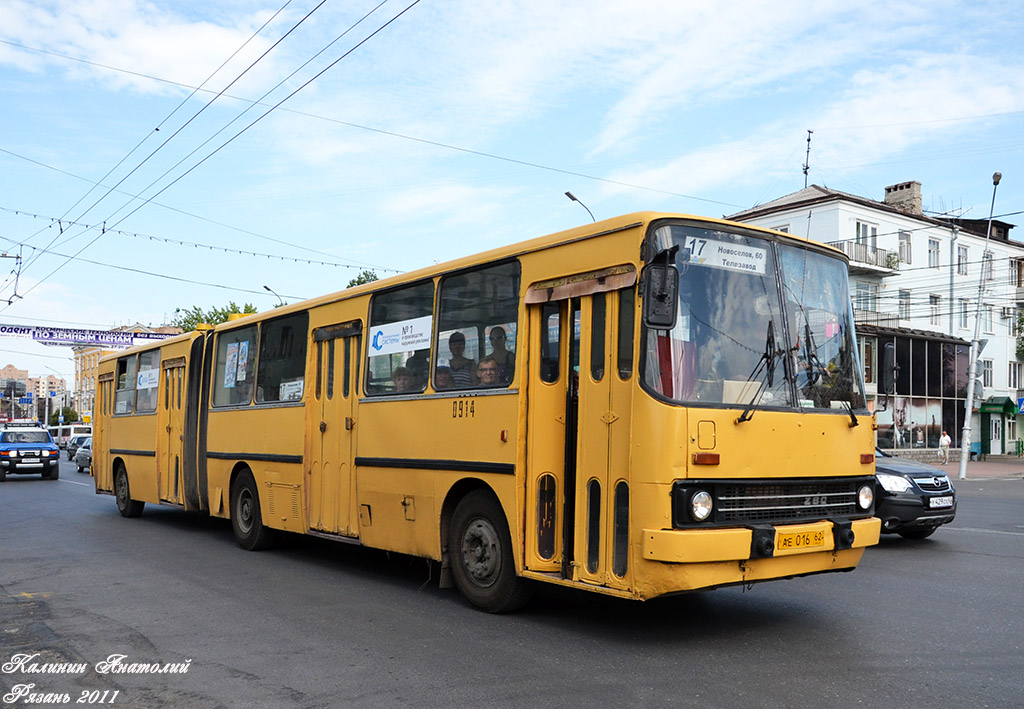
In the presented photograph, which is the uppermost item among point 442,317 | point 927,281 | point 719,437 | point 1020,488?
point 927,281

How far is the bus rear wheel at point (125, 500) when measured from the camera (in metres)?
17.6

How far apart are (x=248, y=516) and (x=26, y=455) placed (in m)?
22.7

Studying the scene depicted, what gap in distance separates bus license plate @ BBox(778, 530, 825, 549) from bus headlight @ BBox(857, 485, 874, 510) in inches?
24.5

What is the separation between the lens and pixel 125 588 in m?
9.58

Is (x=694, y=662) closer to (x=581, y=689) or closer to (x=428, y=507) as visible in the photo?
(x=581, y=689)

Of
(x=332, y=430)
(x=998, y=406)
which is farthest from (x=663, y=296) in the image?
(x=998, y=406)

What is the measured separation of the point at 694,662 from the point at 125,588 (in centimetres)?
591

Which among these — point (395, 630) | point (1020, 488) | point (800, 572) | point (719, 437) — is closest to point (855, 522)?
point (800, 572)

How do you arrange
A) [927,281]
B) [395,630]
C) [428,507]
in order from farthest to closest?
[927,281] < [428,507] < [395,630]

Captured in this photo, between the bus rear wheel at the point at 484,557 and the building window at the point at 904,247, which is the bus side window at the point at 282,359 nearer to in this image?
the bus rear wheel at the point at 484,557

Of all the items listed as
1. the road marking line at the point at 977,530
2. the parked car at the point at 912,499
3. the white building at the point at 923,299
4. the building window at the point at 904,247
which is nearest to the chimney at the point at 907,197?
the white building at the point at 923,299

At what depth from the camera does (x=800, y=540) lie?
273 inches

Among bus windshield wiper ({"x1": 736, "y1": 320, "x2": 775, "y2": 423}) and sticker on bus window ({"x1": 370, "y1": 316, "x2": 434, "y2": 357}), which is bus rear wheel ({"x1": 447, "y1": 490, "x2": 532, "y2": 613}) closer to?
sticker on bus window ({"x1": 370, "y1": 316, "x2": 434, "y2": 357})

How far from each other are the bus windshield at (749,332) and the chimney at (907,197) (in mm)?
52897
